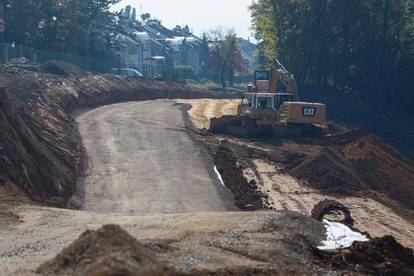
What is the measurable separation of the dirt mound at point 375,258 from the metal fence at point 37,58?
4420 cm

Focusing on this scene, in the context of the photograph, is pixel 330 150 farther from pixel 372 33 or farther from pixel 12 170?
pixel 372 33

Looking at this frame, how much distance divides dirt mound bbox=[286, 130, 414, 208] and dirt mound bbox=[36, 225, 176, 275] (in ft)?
63.6

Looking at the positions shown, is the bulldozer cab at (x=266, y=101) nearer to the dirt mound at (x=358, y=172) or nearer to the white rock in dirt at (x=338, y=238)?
the dirt mound at (x=358, y=172)

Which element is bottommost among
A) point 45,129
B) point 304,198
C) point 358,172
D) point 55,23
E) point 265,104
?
point 358,172

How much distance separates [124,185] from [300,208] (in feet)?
19.0

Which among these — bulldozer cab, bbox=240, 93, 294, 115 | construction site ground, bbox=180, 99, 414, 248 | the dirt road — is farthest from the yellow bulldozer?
the dirt road

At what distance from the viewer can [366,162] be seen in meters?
33.0

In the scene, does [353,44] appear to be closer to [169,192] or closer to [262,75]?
[262,75]

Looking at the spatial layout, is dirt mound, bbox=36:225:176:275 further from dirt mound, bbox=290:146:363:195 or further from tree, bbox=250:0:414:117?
tree, bbox=250:0:414:117

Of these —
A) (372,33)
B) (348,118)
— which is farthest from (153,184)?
(372,33)

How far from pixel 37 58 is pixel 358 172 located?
1509 inches

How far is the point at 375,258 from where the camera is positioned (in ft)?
41.9

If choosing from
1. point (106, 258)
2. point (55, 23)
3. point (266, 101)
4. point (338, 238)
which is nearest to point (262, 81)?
point (266, 101)

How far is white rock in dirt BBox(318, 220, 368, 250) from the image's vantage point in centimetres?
1452
